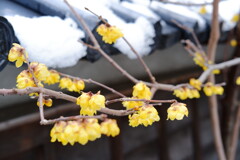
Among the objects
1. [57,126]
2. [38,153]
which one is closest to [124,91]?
[38,153]

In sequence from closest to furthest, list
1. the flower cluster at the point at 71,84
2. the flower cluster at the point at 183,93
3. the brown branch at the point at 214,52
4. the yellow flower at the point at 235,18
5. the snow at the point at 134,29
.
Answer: the flower cluster at the point at 71,84 → the flower cluster at the point at 183,93 → the snow at the point at 134,29 → the brown branch at the point at 214,52 → the yellow flower at the point at 235,18

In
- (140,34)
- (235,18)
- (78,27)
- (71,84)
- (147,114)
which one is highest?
(235,18)

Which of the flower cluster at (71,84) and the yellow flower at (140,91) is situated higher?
the flower cluster at (71,84)

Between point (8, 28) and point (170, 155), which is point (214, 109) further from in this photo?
point (8, 28)

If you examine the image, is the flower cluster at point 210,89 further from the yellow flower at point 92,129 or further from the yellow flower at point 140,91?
the yellow flower at point 92,129

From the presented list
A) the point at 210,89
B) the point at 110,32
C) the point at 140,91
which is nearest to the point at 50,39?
the point at 110,32

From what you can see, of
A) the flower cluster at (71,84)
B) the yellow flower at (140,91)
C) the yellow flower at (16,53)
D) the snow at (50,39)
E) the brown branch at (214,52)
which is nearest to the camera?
the yellow flower at (16,53)

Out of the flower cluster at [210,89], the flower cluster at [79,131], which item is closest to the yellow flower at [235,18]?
the flower cluster at [210,89]

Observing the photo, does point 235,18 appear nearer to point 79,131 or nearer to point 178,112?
point 178,112
